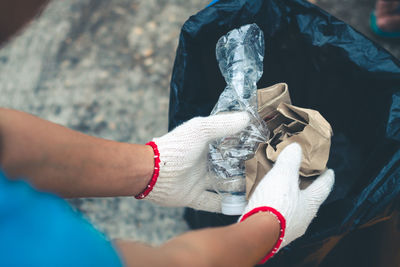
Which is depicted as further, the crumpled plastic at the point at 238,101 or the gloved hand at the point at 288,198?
the crumpled plastic at the point at 238,101

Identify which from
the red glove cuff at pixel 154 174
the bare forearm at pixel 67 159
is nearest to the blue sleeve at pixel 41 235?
the bare forearm at pixel 67 159

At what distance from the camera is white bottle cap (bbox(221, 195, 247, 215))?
0.85 metres

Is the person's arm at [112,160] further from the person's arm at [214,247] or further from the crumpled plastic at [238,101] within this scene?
the person's arm at [214,247]

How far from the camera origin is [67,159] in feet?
2.12

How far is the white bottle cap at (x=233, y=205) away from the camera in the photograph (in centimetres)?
85

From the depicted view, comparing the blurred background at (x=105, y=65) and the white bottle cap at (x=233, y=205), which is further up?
the blurred background at (x=105, y=65)

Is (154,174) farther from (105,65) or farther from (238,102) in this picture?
(105,65)

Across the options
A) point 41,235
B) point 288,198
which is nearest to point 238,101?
point 288,198

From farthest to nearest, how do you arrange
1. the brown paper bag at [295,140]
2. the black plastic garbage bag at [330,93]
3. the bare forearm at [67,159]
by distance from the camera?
the brown paper bag at [295,140]
the black plastic garbage bag at [330,93]
the bare forearm at [67,159]

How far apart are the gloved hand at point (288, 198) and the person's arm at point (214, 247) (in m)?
0.04

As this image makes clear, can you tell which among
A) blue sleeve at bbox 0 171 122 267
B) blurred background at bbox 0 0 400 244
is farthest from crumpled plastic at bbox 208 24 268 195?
blue sleeve at bbox 0 171 122 267

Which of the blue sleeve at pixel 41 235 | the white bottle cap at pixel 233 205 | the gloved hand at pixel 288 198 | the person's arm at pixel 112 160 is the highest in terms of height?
the blue sleeve at pixel 41 235

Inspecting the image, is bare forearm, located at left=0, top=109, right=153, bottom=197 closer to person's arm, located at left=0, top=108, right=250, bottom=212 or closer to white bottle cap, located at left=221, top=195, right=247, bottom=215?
person's arm, located at left=0, top=108, right=250, bottom=212

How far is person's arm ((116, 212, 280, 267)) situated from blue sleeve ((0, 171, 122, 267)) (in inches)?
2.2
